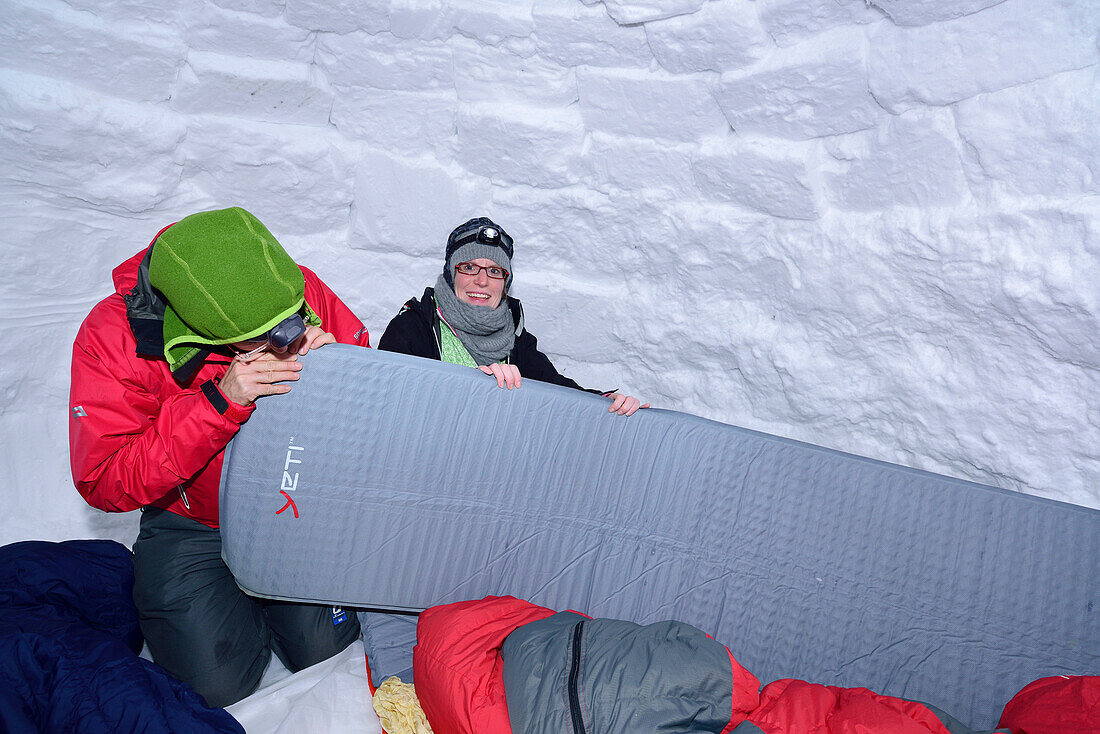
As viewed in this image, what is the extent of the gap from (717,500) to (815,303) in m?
0.58

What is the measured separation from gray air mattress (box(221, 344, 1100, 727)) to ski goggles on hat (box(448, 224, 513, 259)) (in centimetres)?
37

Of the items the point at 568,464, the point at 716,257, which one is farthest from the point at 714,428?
the point at 716,257

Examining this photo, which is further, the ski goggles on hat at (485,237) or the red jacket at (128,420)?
the ski goggles on hat at (485,237)

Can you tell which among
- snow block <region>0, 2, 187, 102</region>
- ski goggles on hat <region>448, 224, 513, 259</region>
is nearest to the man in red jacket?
ski goggles on hat <region>448, 224, 513, 259</region>

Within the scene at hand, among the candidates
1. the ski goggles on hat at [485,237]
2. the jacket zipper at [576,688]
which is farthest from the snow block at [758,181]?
the jacket zipper at [576,688]

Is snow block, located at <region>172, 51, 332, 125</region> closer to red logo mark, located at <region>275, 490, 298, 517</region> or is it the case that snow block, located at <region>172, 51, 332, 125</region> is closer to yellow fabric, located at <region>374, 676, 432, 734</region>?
red logo mark, located at <region>275, 490, 298, 517</region>

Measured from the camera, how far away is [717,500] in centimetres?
175

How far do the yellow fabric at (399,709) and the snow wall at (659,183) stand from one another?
101 centimetres

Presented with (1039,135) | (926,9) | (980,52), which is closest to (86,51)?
(926,9)

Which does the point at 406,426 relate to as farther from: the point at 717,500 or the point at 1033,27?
the point at 1033,27

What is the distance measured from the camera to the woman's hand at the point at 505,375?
1.70m

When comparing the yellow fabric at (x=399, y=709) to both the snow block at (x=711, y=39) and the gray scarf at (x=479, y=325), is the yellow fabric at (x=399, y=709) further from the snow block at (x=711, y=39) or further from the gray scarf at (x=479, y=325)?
the snow block at (x=711, y=39)

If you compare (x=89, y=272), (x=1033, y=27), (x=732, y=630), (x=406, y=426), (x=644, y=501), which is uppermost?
(x=1033, y=27)

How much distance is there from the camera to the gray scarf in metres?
1.86
